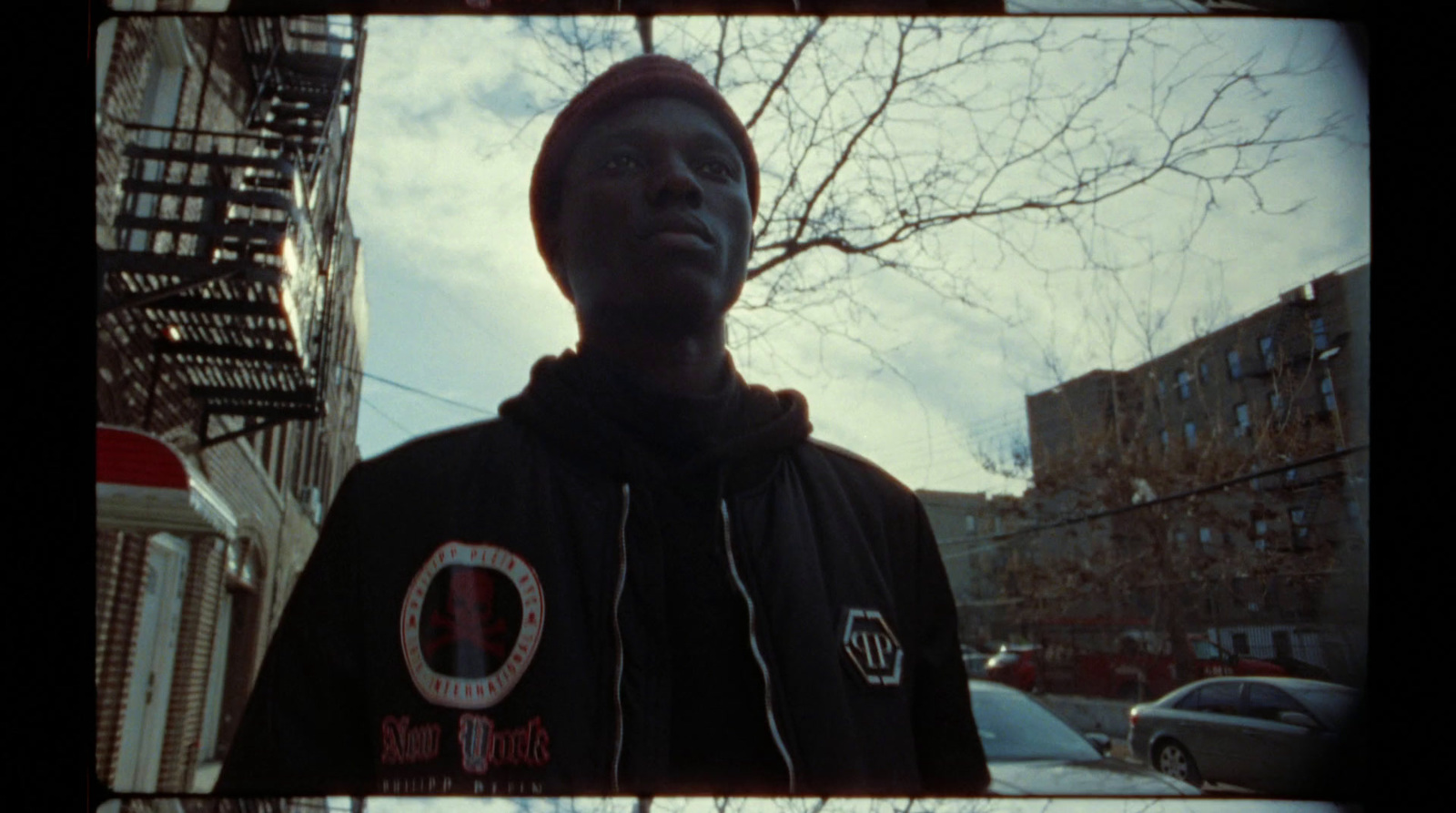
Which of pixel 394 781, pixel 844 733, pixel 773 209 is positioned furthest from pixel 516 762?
pixel 773 209

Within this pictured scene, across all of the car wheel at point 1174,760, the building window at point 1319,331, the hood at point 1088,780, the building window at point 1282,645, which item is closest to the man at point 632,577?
the hood at point 1088,780

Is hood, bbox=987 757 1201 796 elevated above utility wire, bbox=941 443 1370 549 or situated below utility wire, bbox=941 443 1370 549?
below

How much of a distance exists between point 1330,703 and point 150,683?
255 centimetres

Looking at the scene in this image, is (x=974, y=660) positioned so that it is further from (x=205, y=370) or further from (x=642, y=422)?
(x=205, y=370)

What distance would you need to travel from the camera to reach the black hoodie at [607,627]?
1.70m

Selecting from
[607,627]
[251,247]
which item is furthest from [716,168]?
[251,247]

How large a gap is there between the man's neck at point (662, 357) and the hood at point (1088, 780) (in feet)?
3.40

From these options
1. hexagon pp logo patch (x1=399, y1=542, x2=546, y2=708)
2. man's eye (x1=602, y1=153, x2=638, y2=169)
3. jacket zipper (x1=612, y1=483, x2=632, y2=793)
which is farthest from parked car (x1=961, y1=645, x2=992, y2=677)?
man's eye (x1=602, y1=153, x2=638, y2=169)

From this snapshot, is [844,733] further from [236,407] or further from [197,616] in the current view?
[236,407]

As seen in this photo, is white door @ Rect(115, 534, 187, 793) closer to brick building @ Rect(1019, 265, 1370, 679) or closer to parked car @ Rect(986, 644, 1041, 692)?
parked car @ Rect(986, 644, 1041, 692)

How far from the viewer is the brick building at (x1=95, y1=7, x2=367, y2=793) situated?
1.89 m

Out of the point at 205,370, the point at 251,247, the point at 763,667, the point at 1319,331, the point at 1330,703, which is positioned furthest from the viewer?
the point at 251,247

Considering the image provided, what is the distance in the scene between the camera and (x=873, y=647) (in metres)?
1.81

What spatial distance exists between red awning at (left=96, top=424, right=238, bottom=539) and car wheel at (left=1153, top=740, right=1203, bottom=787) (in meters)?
2.13
